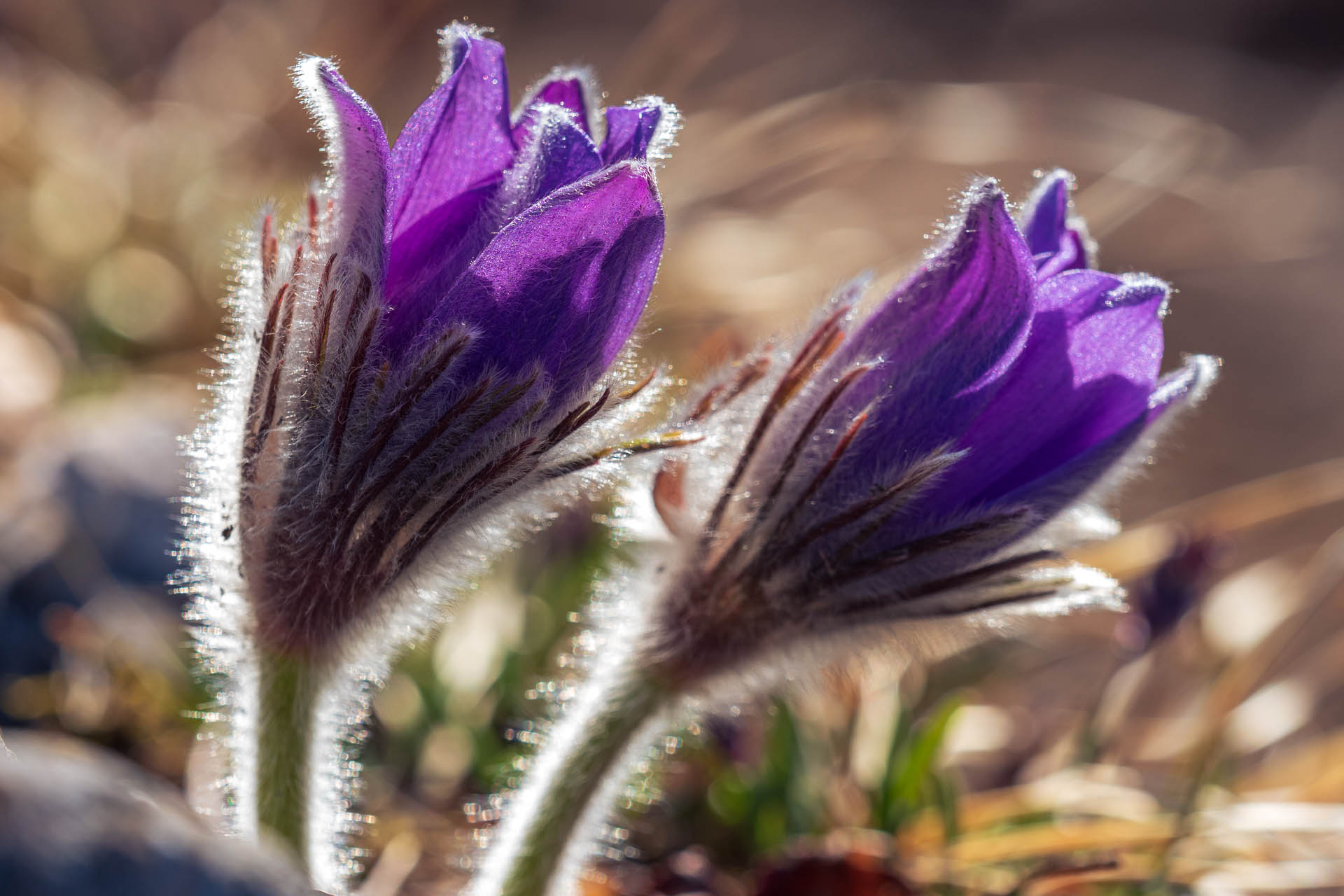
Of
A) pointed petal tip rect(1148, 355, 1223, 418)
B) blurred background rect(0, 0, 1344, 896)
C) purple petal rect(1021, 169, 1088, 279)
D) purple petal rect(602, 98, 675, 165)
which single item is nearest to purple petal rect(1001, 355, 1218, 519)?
pointed petal tip rect(1148, 355, 1223, 418)

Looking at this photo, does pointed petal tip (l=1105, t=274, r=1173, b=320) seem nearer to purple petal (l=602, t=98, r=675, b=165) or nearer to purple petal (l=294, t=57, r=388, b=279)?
purple petal (l=602, t=98, r=675, b=165)

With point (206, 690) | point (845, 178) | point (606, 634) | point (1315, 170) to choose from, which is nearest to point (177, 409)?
point (206, 690)

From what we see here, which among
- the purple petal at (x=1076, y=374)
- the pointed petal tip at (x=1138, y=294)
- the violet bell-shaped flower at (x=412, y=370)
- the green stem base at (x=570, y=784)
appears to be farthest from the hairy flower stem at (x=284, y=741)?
the pointed petal tip at (x=1138, y=294)

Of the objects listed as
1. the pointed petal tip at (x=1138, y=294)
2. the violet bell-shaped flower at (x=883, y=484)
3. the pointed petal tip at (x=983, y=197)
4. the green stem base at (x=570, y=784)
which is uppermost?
the pointed petal tip at (x=983, y=197)

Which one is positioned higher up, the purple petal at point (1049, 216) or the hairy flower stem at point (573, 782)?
the purple petal at point (1049, 216)

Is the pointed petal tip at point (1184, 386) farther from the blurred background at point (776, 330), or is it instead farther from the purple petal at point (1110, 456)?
the blurred background at point (776, 330)

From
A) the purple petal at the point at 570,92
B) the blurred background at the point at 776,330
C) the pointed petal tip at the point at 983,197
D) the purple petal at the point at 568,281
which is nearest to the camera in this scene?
the purple petal at the point at 568,281

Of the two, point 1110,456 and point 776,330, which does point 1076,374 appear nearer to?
point 1110,456
